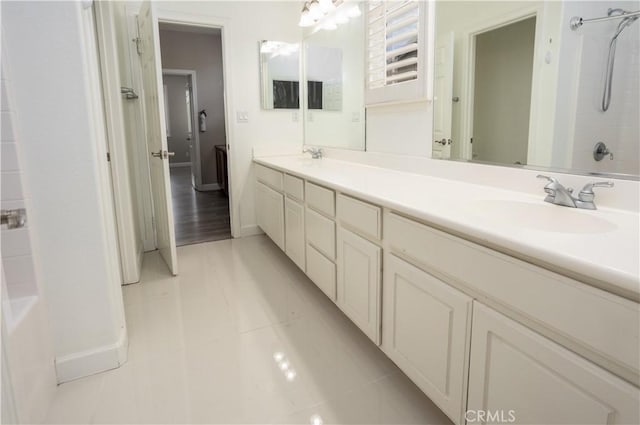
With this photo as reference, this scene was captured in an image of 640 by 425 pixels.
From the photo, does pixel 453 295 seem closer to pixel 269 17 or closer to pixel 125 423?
pixel 125 423

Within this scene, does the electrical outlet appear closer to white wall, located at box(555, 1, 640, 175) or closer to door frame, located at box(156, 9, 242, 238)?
door frame, located at box(156, 9, 242, 238)

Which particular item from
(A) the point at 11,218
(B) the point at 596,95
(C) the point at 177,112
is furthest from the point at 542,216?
(C) the point at 177,112

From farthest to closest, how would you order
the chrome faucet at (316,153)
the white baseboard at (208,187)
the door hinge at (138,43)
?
the white baseboard at (208,187) < the chrome faucet at (316,153) < the door hinge at (138,43)

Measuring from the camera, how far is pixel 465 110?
1812mm

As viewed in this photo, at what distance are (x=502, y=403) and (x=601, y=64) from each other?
1.14m

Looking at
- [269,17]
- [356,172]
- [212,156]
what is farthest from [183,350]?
[212,156]

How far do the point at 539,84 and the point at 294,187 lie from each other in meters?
1.53

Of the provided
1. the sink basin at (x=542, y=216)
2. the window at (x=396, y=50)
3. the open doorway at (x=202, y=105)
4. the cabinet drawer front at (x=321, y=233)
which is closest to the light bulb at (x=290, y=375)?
the cabinet drawer front at (x=321, y=233)

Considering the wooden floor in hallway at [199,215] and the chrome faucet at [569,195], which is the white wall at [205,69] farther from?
the chrome faucet at [569,195]

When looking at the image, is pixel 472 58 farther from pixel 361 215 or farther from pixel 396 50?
pixel 361 215

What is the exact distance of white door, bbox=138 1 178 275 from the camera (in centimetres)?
246

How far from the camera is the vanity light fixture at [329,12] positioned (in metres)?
2.80

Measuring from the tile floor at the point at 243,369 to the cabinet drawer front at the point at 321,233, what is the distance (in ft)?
1.39

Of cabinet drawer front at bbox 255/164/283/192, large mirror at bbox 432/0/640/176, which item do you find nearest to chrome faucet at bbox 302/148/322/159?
cabinet drawer front at bbox 255/164/283/192
